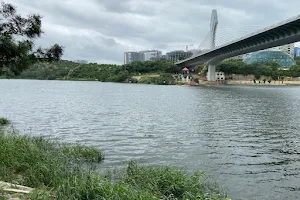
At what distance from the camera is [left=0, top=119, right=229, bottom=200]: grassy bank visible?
7453mm

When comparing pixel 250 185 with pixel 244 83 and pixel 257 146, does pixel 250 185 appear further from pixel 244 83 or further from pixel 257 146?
pixel 244 83

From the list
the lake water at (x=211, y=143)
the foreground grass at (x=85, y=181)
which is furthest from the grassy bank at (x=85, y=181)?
the lake water at (x=211, y=143)

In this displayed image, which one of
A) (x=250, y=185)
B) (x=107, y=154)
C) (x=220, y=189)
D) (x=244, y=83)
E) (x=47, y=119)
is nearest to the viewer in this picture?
(x=220, y=189)

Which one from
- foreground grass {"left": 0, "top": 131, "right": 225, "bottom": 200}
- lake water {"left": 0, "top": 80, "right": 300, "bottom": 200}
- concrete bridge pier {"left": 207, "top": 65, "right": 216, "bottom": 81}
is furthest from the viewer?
concrete bridge pier {"left": 207, "top": 65, "right": 216, "bottom": 81}

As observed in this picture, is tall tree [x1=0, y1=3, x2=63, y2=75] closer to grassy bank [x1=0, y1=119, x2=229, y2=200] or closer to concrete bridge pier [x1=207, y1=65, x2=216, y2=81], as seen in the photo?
grassy bank [x1=0, y1=119, x2=229, y2=200]

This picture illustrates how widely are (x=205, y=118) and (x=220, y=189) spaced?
68.0 feet

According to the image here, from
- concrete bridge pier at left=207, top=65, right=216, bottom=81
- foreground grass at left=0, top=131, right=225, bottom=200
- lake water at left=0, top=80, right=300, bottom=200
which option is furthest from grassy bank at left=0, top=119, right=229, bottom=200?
concrete bridge pier at left=207, top=65, right=216, bottom=81

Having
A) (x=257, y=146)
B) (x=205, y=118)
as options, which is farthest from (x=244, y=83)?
(x=257, y=146)

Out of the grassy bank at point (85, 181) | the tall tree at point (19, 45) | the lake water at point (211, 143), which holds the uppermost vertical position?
the tall tree at point (19, 45)

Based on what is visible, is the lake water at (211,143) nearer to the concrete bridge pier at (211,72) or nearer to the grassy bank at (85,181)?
the grassy bank at (85,181)

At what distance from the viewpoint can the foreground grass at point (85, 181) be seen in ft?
24.4

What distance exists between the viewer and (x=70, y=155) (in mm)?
14273

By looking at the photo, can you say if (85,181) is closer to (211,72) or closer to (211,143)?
(211,143)

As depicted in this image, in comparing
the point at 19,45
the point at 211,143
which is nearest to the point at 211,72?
the point at 211,143
